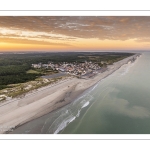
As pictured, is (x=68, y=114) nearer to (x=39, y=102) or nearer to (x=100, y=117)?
(x=100, y=117)

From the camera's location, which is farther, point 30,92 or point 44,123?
point 30,92

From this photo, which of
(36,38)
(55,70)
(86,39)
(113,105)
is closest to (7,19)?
(36,38)

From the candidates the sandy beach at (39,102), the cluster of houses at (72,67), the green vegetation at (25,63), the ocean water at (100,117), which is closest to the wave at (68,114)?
the ocean water at (100,117)

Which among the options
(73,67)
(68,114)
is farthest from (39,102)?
(73,67)

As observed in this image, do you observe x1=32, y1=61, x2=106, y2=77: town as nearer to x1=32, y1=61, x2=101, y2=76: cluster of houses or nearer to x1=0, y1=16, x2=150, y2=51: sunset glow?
x1=32, y1=61, x2=101, y2=76: cluster of houses

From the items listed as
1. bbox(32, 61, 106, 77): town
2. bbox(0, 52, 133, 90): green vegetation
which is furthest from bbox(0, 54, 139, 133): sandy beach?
bbox(0, 52, 133, 90): green vegetation
